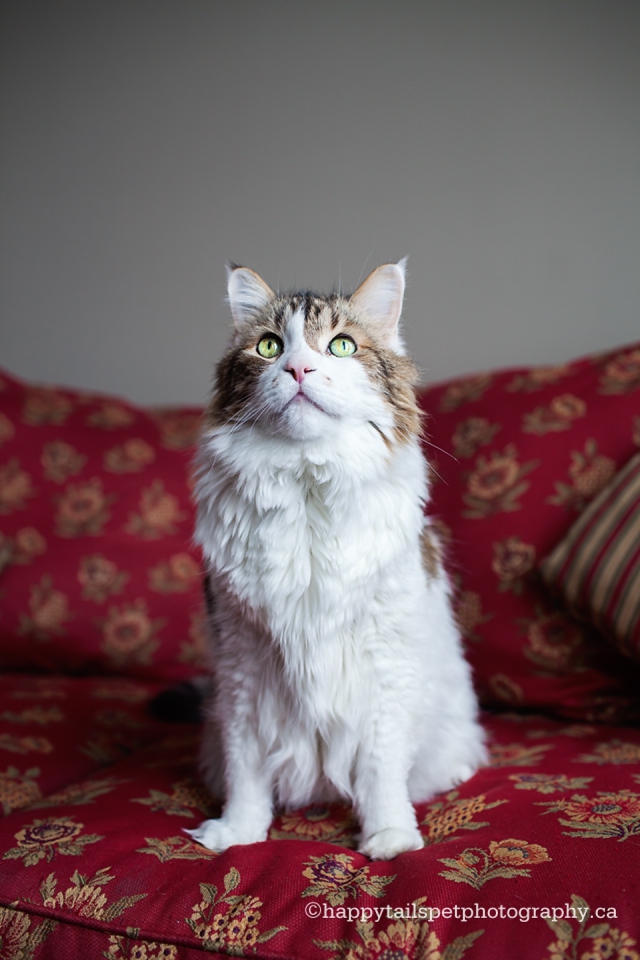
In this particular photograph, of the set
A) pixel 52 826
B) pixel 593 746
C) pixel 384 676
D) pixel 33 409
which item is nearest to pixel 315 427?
pixel 384 676

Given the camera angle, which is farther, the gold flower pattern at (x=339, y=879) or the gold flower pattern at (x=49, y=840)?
the gold flower pattern at (x=49, y=840)

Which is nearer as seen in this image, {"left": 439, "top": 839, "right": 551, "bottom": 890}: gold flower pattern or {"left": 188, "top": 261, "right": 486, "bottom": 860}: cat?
{"left": 439, "top": 839, "right": 551, "bottom": 890}: gold flower pattern

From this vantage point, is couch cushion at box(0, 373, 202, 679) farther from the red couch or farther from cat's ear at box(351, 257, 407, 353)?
cat's ear at box(351, 257, 407, 353)

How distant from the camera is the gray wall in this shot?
7.28 ft

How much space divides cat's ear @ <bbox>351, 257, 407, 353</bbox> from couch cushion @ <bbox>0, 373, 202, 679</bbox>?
37.6 inches

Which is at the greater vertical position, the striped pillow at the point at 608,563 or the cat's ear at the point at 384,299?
the cat's ear at the point at 384,299

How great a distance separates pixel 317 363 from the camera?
1.04 metres

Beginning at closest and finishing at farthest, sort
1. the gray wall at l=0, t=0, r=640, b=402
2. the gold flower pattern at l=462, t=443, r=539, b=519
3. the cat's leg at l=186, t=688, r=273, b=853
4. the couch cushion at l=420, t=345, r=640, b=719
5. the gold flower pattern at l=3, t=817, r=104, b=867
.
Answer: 1. the gold flower pattern at l=3, t=817, r=104, b=867
2. the cat's leg at l=186, t=688, r=273, b=853
3. the couch cushion at l=420, t=345, r=640, b=719
4. the gold flower pattern at l=462, t=443, r=539, b=519
5. the gray wall at l=0, t=0, r=640, b=402

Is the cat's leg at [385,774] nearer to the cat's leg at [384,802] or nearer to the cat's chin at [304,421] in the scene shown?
the cat's leg at [384,802]

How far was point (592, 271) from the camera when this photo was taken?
221cm

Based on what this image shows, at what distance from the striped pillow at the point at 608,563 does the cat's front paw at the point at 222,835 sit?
767 millimetres

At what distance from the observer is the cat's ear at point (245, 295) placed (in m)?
1.23

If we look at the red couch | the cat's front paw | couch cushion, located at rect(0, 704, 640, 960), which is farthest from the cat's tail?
the cat's front paw

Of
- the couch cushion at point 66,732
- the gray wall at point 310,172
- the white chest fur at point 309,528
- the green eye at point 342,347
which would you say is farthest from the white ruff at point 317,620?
the gray wall at point 310,172
